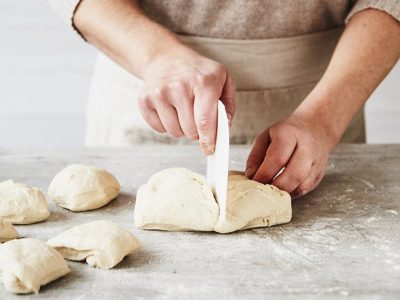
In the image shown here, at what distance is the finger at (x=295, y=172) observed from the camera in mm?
1407

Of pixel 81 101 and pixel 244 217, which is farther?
pixel 81 101

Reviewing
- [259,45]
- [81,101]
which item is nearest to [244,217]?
[259,45]

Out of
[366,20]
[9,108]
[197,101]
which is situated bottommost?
[9,108]

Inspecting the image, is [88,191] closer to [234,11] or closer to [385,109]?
[234,11]

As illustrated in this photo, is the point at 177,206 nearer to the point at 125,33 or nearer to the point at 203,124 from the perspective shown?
the point at 203,124

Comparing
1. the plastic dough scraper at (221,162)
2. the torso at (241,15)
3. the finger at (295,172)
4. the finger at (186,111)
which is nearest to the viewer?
the plastic dough scraper at (221,162)

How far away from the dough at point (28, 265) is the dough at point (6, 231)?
10 centimetres

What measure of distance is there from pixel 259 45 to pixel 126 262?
2.84 ft

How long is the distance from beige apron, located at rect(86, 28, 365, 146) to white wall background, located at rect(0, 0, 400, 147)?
3.05 feet

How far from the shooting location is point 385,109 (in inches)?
118

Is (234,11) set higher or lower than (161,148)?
higher

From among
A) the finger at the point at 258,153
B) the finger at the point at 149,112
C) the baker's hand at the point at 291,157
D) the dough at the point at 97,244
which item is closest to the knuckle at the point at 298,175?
the baker's hand at the point at 291,157

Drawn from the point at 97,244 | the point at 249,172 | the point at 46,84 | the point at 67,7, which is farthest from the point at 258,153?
the point at 46,84

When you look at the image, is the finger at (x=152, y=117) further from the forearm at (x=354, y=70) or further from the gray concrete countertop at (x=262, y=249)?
the forearm at (x=354, y=70)
